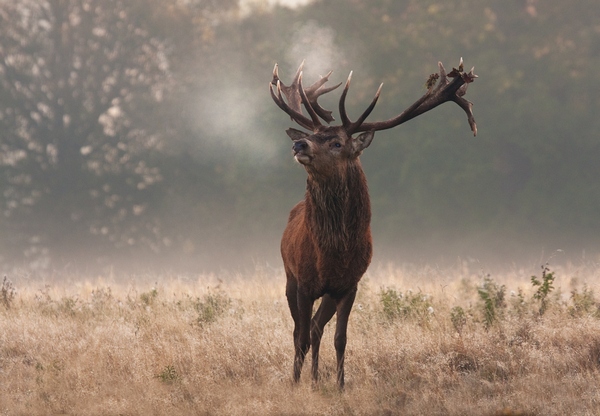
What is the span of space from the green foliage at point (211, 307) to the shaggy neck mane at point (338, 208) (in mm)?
3152

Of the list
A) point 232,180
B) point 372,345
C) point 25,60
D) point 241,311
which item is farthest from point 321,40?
point 372,345

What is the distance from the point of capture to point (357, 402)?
20.1ft

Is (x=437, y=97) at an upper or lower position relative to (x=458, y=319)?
upper

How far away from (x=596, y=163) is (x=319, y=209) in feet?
68.1

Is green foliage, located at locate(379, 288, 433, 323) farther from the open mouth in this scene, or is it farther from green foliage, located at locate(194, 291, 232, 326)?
the open mouth

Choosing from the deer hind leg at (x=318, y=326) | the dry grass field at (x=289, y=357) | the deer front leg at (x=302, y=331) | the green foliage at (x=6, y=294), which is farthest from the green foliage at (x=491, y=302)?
the green foliage at (x=6, y=294)

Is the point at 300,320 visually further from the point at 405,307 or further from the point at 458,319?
the point at 405,307

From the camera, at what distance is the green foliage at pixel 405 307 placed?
8.79 m

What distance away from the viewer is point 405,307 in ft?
29.7

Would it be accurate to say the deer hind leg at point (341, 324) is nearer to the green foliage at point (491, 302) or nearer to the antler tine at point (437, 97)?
the antler tine at point (437, 97)

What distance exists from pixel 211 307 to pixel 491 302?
3486 mm

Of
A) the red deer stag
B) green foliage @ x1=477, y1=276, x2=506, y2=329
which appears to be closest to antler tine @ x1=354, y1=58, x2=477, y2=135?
the red deer stag

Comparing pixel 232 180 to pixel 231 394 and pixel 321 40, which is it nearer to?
pixel 321 40

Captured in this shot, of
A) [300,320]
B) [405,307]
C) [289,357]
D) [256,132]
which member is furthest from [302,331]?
[256,132]
